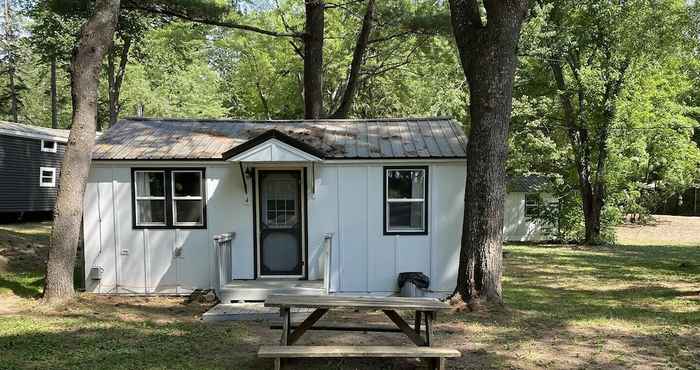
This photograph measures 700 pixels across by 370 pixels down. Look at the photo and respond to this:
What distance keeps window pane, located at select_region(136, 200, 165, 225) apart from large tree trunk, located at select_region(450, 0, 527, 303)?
5.64 m

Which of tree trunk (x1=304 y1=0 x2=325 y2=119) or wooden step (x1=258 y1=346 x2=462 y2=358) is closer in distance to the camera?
wooden step (x1=258 y1=346 x2=462 y2=358)

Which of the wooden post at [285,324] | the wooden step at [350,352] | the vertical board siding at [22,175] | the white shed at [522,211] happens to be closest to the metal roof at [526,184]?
the white shed at [522,211]

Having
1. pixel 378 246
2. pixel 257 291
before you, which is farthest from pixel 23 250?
pixel 378 246

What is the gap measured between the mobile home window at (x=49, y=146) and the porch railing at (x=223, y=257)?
48.1 ft

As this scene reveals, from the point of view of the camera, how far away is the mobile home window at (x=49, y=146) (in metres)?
20.4

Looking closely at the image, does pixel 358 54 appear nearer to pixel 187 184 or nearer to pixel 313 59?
pixel 313 59

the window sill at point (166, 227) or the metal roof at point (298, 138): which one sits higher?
the metal roof at point (298, 138)

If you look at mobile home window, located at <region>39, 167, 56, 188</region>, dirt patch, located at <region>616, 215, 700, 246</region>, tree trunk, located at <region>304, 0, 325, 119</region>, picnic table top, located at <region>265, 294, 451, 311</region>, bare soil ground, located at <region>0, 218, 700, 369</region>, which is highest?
tree trunk, located at <region>304, 0, 325, 119</region>

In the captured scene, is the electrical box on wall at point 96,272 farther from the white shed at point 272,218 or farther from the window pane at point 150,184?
the window pane at point 150,184

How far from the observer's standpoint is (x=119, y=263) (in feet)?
32.3

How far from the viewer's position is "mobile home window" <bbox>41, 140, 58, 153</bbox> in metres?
20.4

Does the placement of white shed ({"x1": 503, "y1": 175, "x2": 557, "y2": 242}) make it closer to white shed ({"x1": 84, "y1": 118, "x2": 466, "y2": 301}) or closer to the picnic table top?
white shed ({"x1": 84, "y1": 118, "x2": 466, "y2": 301})

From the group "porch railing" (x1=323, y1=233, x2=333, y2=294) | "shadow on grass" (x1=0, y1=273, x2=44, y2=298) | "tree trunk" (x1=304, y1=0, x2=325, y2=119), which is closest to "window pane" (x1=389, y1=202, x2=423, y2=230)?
"porch railing" (x1=323, y1=233, x2=333, y2=294)

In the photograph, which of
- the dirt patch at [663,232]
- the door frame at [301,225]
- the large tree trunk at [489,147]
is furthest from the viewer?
the dirt patch at [663,232]
